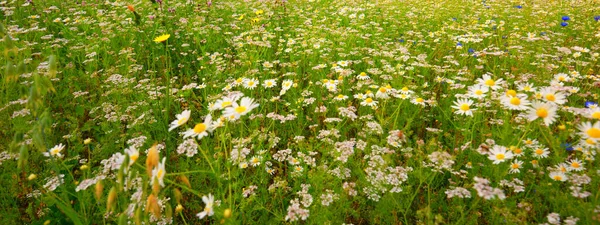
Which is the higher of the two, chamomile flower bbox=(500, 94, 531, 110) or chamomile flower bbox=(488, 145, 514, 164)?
chamomile flower bbox=(500, 94, 531, 110)

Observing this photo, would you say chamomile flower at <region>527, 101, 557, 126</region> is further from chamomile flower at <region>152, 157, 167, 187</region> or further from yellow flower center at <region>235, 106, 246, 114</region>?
chamomile flower at <region>152, 157, 167, 187</region>

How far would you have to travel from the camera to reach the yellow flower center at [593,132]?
1706 millimetres

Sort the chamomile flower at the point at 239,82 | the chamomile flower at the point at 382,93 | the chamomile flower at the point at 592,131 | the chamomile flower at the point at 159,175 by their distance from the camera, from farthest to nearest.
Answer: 1. the chamomile flower at the point at 239,82
2. the chamomile flower at the point at 382,93
3. the chamomile flower at the point at 592,131
4. the chamomile flower at the point at 159,175

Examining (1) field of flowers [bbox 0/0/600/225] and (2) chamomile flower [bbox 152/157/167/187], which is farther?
(1) field of flowers [bbox 0/0/600/225]

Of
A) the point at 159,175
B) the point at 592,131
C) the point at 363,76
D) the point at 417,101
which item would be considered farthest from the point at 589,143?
the point at 159,175

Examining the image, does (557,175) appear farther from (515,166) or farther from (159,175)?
(159,175)

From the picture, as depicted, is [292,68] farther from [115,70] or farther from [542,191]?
[542,191]

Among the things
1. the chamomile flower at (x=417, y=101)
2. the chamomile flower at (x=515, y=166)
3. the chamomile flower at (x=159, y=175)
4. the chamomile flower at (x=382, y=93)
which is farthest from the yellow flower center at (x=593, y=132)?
the chamomile flower at (x=159, y=175)

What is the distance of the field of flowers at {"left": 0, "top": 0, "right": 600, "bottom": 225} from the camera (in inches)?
70.4

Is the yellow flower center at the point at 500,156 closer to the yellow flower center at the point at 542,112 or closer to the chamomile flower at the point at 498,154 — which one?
the chamomile flower at the point at 498,154

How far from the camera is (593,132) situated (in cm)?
172

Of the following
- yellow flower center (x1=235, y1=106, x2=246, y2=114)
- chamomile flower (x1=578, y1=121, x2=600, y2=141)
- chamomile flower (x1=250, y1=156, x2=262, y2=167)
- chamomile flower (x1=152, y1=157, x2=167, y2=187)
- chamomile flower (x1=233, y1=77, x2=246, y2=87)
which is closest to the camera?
chamomile flower (x1=152, y1=157, x2=167, y2=187)

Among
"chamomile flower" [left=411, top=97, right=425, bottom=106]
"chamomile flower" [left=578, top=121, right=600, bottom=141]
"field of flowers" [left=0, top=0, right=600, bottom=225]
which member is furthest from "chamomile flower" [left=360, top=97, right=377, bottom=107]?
"chamomile flower" [left=578, top=121, right=600, bottom=141]

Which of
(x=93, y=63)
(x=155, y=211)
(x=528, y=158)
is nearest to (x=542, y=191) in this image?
(x=528, y=158)
